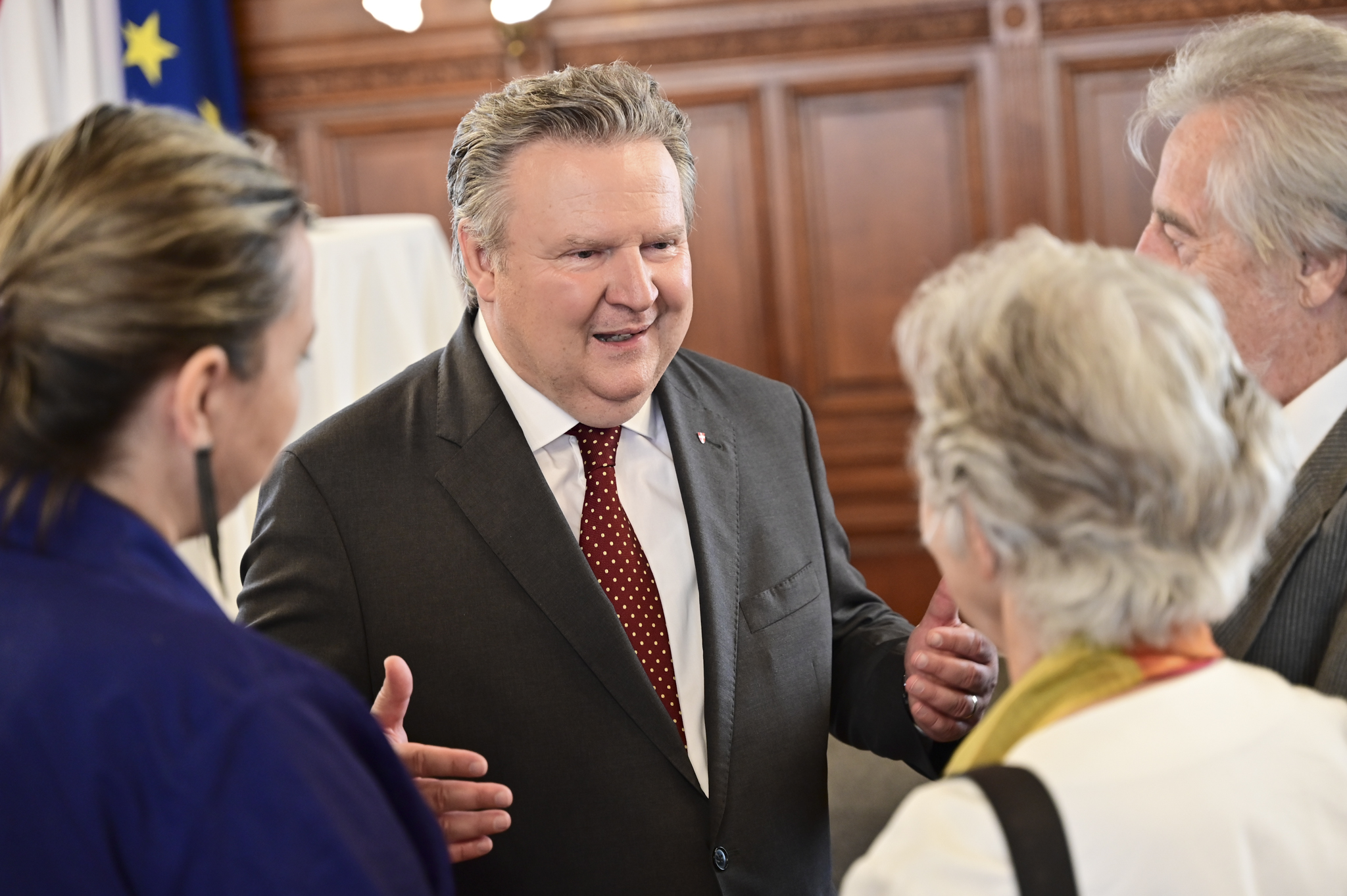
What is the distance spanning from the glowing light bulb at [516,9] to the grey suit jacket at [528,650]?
2855 mm

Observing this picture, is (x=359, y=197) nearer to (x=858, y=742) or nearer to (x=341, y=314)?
(x=341, y=314)

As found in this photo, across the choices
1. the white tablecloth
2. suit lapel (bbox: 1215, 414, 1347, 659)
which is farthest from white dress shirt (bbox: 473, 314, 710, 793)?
the white tablecloth

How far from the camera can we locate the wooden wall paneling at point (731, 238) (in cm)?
457

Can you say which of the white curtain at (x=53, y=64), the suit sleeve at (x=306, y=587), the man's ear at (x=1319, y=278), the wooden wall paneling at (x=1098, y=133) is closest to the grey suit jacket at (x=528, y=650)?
the suit sleeve at (x=306, y=587)

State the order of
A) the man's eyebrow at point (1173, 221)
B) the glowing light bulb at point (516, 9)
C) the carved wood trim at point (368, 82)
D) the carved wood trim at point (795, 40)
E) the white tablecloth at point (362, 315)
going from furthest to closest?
1. the carved wood trim at point (368, 82)
2. the carved wood trim at point (795, 40)
3. the glowing light bulb at point (516, 9)
4. the white tablecloth at point (362, 315)
5. the man's eyebrow at point (1173, 221)

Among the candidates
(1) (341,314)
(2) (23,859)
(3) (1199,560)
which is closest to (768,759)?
(3) (1199,560)

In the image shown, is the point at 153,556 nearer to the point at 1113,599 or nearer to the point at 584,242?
the point at 1113,599

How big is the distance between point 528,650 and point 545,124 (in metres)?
0.71

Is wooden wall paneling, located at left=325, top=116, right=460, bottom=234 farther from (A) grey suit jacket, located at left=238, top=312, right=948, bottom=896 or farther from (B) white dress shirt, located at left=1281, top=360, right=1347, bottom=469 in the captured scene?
(B) white dress shirt, located at left=1281, top=360, right=1347, bottom=469

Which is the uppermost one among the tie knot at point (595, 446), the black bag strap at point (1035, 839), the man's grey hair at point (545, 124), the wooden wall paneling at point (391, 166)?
the wooden wall paneling at point (391, 166)

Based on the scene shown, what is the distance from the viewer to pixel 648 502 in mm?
1800

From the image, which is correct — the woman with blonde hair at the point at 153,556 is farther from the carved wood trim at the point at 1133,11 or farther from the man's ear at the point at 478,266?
the carved wood trim at the point at 1133,11

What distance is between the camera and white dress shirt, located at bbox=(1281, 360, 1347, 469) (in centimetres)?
144

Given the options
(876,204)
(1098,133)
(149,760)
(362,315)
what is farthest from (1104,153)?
(149,760)
